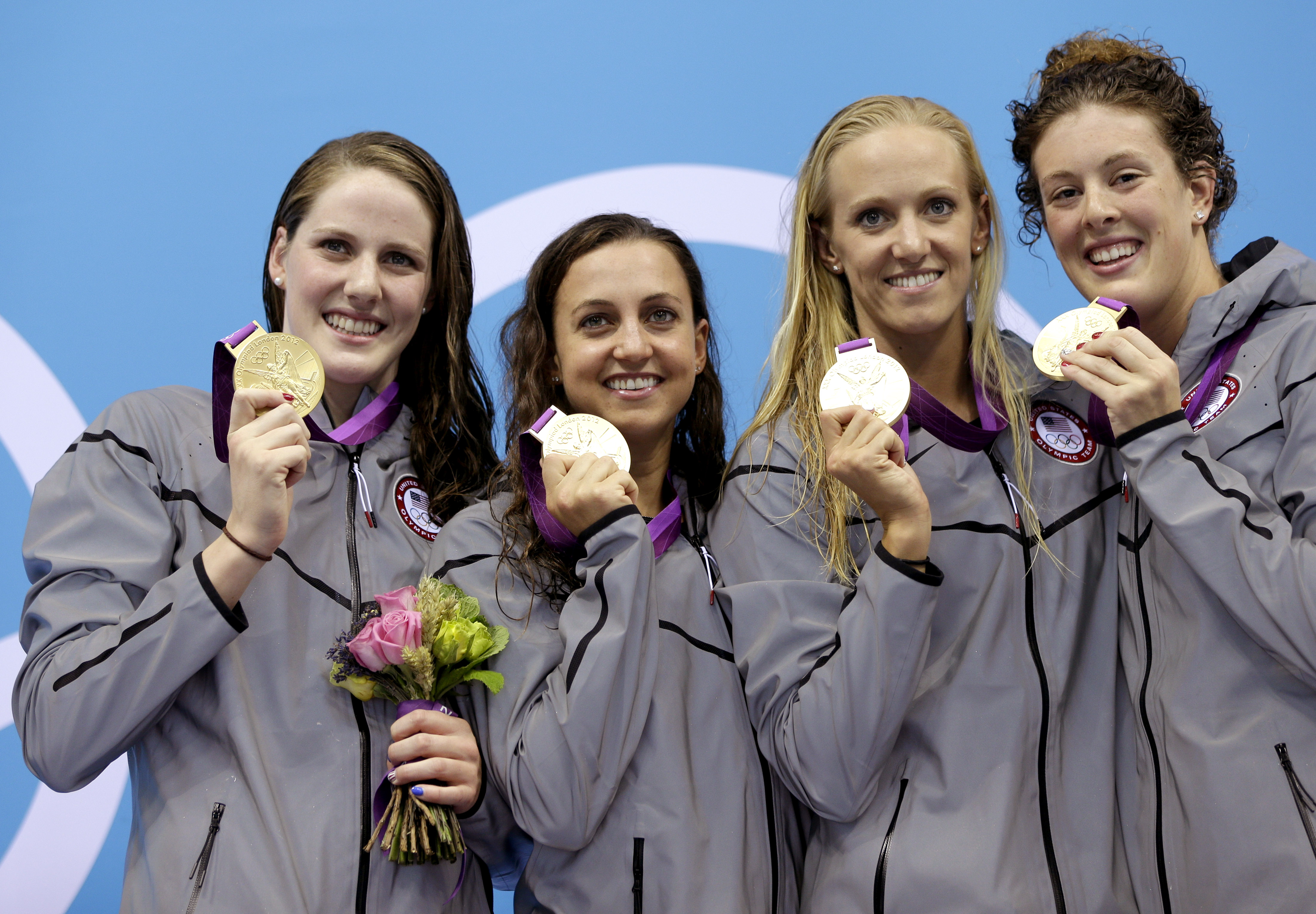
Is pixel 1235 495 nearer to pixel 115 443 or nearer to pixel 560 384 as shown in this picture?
pixel 560 384

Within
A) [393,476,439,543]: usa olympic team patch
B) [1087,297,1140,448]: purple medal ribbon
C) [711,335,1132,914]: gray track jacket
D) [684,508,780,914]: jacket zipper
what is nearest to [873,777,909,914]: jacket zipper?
[711,335,1132,914]: gray track jacket

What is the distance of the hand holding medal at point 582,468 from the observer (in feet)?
6.10

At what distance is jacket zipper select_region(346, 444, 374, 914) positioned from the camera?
70.1 inches

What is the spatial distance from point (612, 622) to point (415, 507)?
22.7 inches

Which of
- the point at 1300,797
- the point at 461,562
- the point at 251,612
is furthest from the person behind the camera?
the point at 461,562

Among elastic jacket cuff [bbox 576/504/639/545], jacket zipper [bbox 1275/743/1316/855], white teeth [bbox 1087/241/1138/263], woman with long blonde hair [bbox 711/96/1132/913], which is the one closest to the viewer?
jacket zipper [bbox 1275/743/1316/855]

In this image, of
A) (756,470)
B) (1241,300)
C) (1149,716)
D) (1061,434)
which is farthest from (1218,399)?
(756,470)

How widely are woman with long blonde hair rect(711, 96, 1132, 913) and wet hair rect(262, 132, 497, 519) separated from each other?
0.60 meters

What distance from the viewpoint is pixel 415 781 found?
181cm

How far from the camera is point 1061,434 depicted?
211 centimetres

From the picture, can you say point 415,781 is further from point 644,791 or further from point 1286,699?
point 1286,699

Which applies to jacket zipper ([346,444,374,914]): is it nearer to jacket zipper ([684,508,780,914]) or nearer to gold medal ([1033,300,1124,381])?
jacket zipper ([684,508,780,914])

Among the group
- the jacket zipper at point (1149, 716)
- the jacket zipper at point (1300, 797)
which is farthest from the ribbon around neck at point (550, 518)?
the jacket zipper at point (1300, 797)

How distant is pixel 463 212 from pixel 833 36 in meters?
1.27
